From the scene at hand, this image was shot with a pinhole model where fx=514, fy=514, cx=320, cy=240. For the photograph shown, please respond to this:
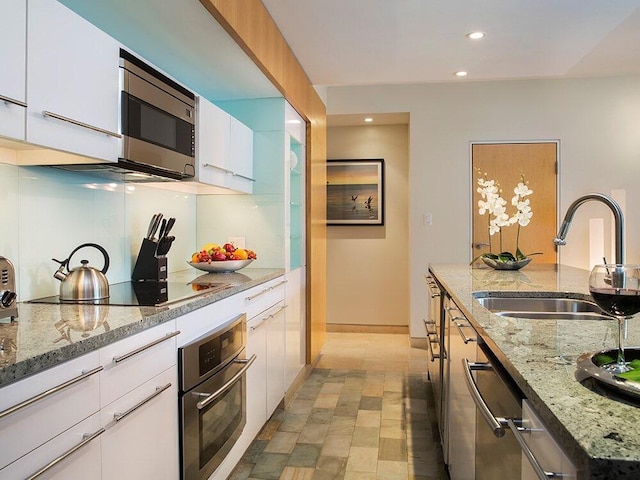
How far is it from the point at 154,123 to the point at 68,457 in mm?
1358

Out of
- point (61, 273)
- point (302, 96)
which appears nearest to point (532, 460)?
point (61, 273)

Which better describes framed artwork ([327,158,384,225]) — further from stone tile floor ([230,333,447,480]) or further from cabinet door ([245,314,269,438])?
cabinet door ([245,314,269,438])

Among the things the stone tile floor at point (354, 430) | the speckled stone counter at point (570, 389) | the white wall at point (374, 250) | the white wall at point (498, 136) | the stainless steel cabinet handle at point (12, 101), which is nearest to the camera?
the speckled stone counter at point (570, 389)

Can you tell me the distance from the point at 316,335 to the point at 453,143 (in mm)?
2278

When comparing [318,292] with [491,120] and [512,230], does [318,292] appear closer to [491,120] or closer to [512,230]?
[512,230]

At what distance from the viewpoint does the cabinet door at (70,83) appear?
1.44 meters

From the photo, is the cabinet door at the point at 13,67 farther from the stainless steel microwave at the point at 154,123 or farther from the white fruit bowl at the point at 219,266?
the white fruit bowl at the point at 219,266

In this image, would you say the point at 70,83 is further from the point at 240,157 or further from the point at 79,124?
the point at 240,157

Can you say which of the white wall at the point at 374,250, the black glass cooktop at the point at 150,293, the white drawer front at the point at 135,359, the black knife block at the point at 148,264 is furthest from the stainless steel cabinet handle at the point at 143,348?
the white wall at the point at 374,250

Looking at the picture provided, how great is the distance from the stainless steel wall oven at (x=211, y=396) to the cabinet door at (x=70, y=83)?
0.77 metres

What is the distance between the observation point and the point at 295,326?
11.7ft

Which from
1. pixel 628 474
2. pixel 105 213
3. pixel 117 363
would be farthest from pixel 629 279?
pixel 105 213

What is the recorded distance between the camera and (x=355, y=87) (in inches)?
198

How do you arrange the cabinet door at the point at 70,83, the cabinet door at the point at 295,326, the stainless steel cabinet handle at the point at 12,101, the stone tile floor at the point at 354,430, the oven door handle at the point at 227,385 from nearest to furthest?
the stainless steel cabinet handle at the point at 12,101, the cabinet door at the point at 70,83, the oven door handle at the point at 227,385, the stone tile floor at the point at 354,430, the cabinet door at the point at 295,326
